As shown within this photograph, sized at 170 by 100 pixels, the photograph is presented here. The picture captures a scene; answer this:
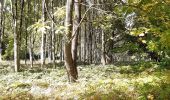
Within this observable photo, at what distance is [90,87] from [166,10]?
587 centimetres

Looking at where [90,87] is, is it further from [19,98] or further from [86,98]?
[19,98]

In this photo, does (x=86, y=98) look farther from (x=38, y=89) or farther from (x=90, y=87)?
(x=38, y=89)

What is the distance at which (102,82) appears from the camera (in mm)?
15273

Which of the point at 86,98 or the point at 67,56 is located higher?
the point at 67,56

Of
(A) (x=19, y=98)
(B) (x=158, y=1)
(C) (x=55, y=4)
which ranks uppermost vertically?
(C) (x=55, y=4)

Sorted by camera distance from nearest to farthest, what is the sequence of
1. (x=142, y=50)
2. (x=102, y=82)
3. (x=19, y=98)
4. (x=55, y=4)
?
(x=19, y=98) < (x=102, y=82) < (x=142, y=50) < (x=55, y=4)

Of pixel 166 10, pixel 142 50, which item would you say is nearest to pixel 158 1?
pixel 166 10

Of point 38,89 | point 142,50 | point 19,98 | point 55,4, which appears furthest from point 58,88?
point 55,4

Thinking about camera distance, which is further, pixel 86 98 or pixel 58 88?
pixel 58 88

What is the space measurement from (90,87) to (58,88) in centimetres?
142

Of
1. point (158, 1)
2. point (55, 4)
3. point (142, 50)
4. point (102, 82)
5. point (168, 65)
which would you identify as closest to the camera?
point (158, 1)

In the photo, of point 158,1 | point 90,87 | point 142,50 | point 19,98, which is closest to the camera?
point 158,1

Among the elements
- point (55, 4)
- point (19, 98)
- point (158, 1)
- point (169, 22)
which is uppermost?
point (55, 4)

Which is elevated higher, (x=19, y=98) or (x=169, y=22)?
(x=169, y=22)
